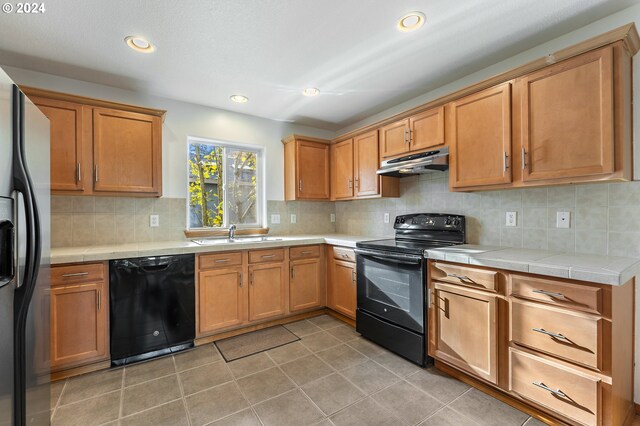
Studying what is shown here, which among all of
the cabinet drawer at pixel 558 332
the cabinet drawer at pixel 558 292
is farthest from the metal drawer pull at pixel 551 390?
the cabinet drawer at pixel 558 292

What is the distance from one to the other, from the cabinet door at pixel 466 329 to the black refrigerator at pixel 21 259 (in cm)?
234

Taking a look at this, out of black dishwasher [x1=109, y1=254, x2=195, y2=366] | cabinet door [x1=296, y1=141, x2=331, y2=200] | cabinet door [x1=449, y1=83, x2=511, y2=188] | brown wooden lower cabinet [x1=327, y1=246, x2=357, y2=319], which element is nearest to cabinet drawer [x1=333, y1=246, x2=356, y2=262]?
brown wooden lower cabinet [x1=327, y1=246, x2=357, y2=319]

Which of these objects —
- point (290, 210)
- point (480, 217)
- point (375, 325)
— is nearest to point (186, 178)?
point (290, 210)

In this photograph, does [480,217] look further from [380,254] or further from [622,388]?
[622,388]

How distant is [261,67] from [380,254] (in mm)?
1931

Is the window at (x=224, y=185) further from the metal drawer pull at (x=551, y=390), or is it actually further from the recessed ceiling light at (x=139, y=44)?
the metal drawer pull at (x=551, y=390)

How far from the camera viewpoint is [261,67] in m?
2.45

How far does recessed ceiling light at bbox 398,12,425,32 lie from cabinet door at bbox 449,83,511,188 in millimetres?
736

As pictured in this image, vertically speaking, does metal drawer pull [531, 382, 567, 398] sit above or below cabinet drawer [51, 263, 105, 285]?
below

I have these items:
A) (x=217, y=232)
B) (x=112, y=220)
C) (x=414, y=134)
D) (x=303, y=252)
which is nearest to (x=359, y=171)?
(x=414, y=134)

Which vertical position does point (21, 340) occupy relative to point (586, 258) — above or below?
below

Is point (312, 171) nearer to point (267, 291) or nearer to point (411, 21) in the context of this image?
point (267, 291)

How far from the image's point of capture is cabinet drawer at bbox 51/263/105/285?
2064 mm

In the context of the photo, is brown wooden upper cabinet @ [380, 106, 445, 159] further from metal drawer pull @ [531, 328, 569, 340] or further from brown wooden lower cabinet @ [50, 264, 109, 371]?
brown wooden lower cabinet @ [50, 264, 109, 371]
